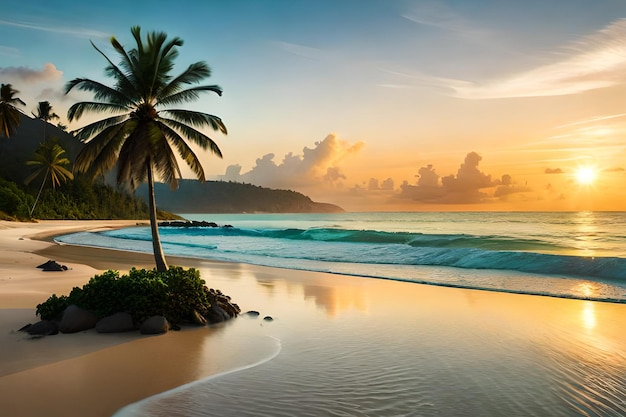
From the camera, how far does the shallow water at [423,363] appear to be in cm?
589

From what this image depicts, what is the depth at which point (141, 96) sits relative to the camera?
16953 mm

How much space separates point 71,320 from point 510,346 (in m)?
8.92

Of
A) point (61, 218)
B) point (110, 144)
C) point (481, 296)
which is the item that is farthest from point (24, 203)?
point (481, 296)

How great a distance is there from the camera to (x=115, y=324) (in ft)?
31.4

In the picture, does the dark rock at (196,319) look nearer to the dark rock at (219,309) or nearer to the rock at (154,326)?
the dark rock at (219,309)

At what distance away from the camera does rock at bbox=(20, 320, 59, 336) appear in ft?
30.0

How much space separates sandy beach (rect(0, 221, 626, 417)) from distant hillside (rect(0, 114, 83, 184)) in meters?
71.9

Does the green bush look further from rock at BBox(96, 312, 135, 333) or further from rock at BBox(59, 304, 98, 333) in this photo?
rock at BBox(96, 312, 135, 333)

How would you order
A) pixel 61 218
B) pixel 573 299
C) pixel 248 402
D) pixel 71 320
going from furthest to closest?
1. pixel 61 218
2. pixel 573 299
3. pixel 71 320
4. pixel 248 402

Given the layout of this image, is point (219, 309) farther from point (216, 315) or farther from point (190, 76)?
point (190, 76)

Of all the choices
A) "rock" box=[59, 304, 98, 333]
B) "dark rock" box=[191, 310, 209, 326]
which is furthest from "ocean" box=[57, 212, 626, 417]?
"rock" box=[59, 304, 98, 333]

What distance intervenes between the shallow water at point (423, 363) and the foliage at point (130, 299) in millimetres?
1590

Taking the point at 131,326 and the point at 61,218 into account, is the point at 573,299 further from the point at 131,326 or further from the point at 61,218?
the point at 61,218

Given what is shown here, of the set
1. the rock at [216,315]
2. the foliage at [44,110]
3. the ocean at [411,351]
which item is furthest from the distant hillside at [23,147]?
the ocean at [411,351]
